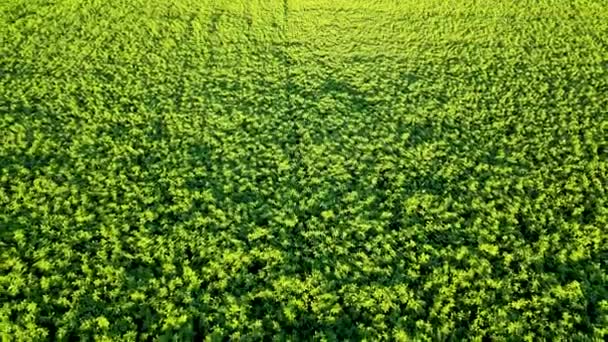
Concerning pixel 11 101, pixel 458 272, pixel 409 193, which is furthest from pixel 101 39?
pixel 458 272

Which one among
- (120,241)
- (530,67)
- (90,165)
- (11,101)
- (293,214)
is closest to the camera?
(120,241)

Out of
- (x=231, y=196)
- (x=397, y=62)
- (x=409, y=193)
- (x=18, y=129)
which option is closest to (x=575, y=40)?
(x=397, y=62)

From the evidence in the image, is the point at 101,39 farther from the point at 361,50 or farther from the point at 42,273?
the point at 42,273

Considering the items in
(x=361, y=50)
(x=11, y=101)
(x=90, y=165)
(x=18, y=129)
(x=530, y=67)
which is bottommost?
(x=90, y=165)

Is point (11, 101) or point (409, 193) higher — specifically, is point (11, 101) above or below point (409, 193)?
above

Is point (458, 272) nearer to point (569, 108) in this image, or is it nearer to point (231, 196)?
point (231, 196)

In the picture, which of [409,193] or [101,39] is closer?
[409,193]

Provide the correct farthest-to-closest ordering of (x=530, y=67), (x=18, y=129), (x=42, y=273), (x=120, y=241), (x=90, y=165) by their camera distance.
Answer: (x=530, y=67)
(x=18, y=129)
(x=90, y=165)
(x=120, y=241)
(x=42, y=273)
